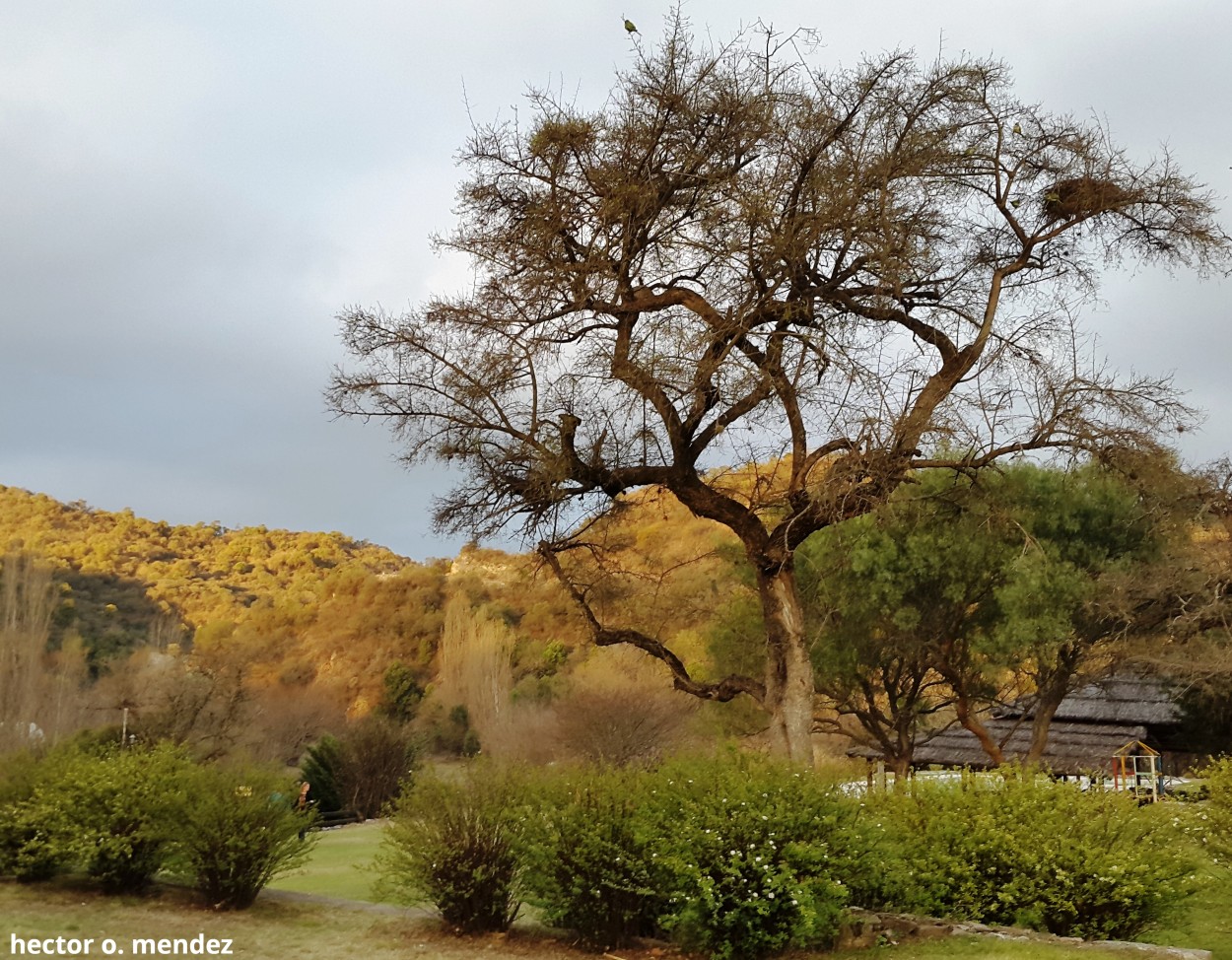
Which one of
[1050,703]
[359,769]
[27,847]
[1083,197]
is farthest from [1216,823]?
[359,769]

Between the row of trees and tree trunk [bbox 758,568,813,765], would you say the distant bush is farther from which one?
tree trunk [bbox 758,568,813,765]

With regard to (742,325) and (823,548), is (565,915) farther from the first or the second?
(823,548)

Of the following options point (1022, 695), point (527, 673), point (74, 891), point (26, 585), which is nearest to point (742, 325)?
point (74, 891)

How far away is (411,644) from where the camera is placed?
65.2 metres

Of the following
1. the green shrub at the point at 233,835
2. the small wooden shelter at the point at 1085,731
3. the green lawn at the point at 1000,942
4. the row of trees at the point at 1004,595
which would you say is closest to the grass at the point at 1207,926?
the green lawn at the point at 1000,942

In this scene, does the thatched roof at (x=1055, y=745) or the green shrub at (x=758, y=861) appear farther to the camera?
the thatched roof at (x=1055, y=745)

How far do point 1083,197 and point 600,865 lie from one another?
8751mm

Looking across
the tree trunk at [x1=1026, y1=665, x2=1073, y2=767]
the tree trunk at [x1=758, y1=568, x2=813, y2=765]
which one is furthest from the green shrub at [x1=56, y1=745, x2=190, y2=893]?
the tree trunk at [x1=1026, y1=665, x2=1073, y2=767]

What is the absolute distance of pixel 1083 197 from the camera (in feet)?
39.2

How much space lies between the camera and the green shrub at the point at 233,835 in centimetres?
1016

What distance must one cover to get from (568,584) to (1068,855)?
19.4ft

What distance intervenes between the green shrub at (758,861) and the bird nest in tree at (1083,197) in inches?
292

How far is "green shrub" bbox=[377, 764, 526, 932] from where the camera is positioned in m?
9.02

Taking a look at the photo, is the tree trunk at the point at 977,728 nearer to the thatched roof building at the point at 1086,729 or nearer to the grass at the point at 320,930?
the thatched roof building at the point at 1086,729
